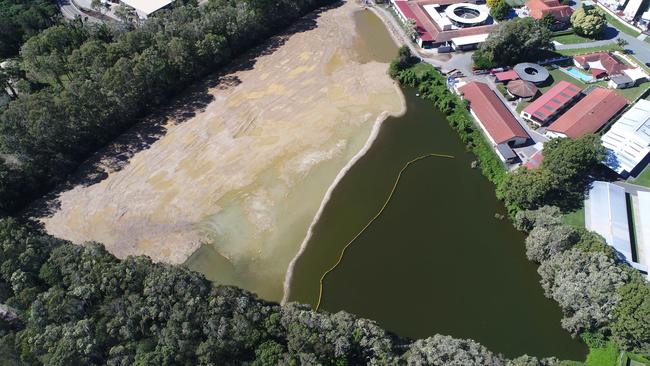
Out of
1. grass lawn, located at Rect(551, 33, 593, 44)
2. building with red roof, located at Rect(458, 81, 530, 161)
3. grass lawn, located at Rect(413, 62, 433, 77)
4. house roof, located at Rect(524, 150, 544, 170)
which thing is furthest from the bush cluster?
grass lawn, located at Rect(551, 33, 593, 44)

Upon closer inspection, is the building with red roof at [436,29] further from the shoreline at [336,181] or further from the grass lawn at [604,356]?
the grass lawn at [604,356]

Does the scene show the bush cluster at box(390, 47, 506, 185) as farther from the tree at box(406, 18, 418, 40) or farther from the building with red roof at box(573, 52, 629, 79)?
the building with red roof at box(573, 52, 629, 79)

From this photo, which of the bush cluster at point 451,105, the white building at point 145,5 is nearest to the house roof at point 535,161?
the bush cluster at point 451,105

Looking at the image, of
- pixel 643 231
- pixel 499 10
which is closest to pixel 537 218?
pixel 643 231

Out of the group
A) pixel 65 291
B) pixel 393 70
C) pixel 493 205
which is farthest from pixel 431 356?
pixel 393 70

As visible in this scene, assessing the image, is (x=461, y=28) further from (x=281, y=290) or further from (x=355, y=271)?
(x=281, y=290)

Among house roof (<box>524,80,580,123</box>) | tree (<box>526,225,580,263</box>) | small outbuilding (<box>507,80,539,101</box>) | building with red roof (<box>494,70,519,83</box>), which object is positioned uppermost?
building with red roof (<box>494,70,519,83</box>)

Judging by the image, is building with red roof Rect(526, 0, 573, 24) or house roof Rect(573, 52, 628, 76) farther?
building with red roof Rect(526, 0, 573, 24)
